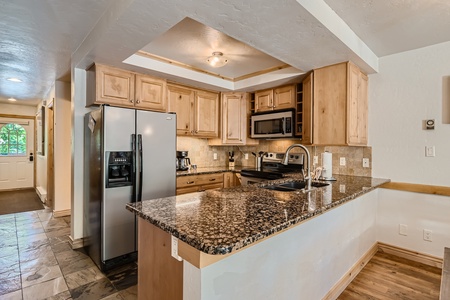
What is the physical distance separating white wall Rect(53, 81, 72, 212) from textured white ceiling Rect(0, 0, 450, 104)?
1195 mm

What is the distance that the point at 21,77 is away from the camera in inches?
150

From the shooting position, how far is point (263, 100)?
3799 mm

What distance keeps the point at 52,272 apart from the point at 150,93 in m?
2.23

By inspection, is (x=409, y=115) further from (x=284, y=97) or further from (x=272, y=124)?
(x=272, y=124)

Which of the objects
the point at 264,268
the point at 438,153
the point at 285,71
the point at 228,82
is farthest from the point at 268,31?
the point at 438,153

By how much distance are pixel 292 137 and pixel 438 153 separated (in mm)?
1583

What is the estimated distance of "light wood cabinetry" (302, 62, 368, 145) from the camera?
8.46ft

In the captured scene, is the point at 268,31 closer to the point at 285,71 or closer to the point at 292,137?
the point at 285,71

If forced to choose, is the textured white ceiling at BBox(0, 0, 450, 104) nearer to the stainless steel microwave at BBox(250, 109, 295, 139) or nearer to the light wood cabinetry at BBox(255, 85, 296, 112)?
the light wood cabinetry at BBox(255, 85, 296, 112)

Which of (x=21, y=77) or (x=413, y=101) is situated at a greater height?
(x=21, y=77)

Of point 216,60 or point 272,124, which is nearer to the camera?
point 216,60

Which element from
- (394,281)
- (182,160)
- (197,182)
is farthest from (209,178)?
(394,281)

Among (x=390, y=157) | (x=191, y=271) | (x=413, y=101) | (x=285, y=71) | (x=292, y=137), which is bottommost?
(x=191, y=271)

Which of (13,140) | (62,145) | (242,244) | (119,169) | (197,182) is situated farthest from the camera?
(13,140)
